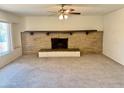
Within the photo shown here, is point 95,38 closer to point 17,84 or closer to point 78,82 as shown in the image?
point 78,82

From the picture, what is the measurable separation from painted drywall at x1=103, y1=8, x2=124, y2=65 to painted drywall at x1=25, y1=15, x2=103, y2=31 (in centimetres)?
68

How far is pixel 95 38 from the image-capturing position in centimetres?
866

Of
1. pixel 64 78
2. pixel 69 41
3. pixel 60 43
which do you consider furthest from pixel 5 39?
pixel 64 78

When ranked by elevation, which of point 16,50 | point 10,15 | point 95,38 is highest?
point 10,15

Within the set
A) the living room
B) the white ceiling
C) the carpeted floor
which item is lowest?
the carpeted floor

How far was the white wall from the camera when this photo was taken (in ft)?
19.5

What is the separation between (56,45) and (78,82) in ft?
16.3

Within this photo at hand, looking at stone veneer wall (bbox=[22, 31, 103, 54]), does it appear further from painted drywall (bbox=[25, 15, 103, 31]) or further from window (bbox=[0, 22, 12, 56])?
window (bbox=[0, 22, 12, 56])

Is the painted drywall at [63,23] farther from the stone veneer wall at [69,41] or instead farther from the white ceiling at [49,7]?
the white ceiling at [49,7]

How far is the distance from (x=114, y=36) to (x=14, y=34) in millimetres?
4819

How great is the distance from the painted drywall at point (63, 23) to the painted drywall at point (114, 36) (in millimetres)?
684

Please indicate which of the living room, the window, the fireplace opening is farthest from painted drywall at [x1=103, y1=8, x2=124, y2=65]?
the window
